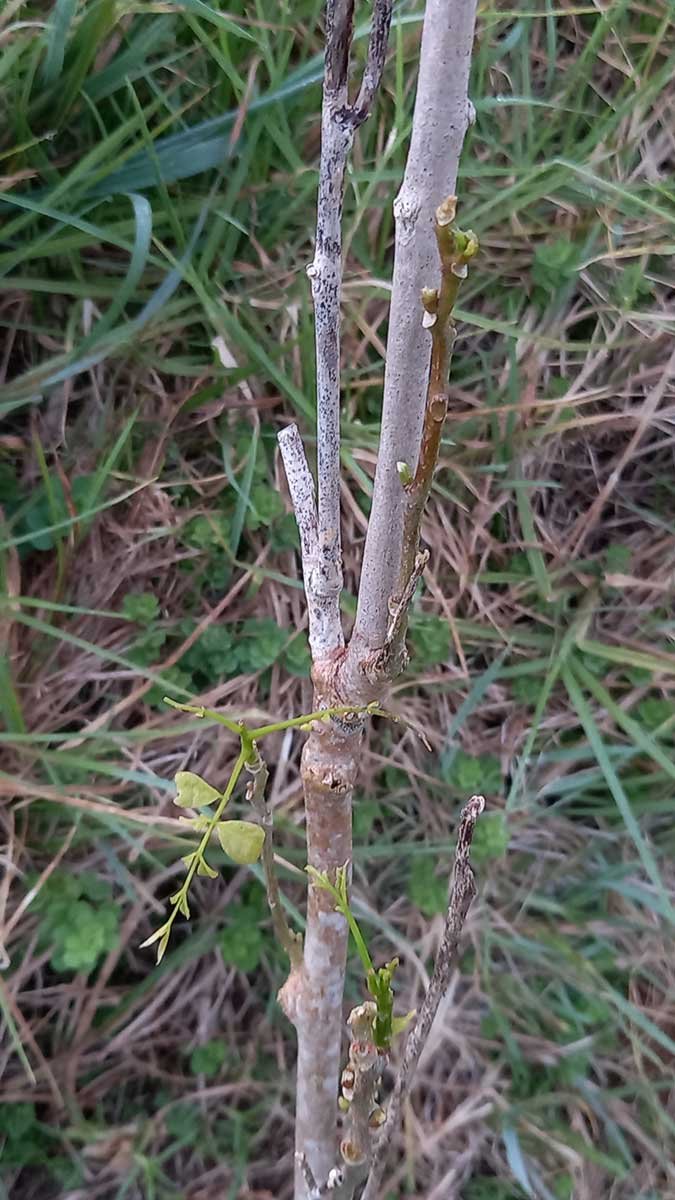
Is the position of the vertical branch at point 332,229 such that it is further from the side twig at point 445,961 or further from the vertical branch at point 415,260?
the side twig at point 445,961

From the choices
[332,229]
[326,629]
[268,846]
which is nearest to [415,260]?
[332,229]

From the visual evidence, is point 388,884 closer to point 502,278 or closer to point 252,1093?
point 252,1093

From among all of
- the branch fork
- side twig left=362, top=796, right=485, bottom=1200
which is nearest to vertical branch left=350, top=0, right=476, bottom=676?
the branch fork

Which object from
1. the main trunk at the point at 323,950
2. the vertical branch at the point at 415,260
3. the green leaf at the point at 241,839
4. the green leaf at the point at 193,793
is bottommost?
the main trunk at the point at 323,950

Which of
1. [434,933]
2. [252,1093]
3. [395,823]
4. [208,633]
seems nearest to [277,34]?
[208,633]

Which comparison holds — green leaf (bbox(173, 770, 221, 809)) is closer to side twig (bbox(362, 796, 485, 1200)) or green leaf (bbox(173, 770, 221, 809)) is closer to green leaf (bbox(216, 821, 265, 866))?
green leaf (bbox(216, 821, 265, 866))

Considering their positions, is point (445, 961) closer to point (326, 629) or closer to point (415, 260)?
point (326, 629)

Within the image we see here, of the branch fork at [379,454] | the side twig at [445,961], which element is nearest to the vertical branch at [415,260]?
the branch fork at [379,454]
